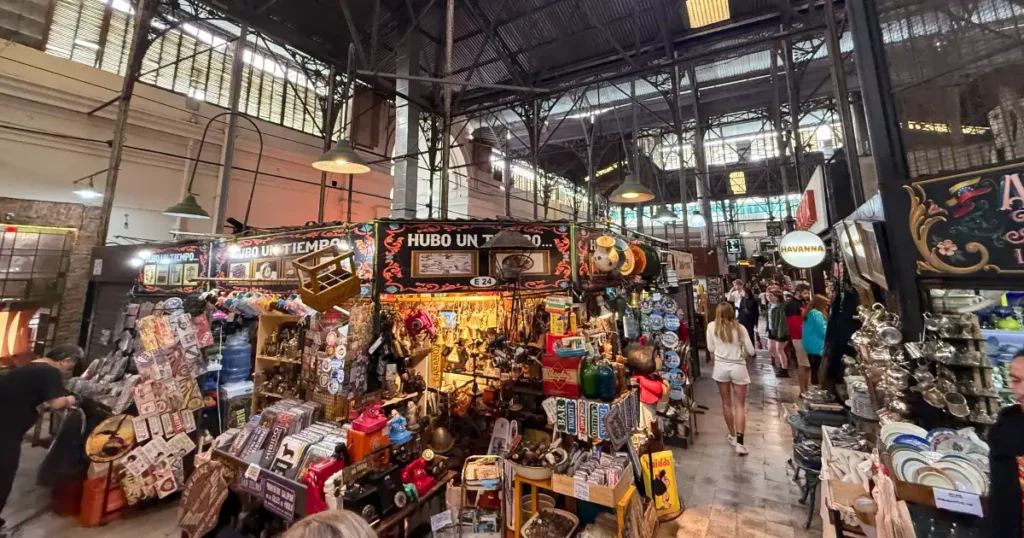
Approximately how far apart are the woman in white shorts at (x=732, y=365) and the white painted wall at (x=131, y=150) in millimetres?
9537

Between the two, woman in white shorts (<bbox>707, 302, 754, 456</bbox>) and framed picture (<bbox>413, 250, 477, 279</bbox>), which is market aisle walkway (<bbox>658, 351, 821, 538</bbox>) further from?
framed picture (<bbox>413, 250, 477, 279</bbox>)

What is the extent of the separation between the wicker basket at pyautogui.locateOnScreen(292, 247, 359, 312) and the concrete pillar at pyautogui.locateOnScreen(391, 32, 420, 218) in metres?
4.18

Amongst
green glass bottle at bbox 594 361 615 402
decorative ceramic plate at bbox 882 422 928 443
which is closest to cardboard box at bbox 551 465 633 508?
green glass bottle at bbox 594 361 615 402

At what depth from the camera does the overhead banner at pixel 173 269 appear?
5.33 metres

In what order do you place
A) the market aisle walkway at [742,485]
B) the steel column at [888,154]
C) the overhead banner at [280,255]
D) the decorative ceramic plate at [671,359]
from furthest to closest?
1. the decorative ceramic plate at [671,359]
2. the overhead banner at [280,255]
3. the market aisle walkway at [742,485]
4. the steel column at [888,154]

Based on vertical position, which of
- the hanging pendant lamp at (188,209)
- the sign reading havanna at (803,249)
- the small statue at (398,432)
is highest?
the hanging pendant lamp at (188,209)

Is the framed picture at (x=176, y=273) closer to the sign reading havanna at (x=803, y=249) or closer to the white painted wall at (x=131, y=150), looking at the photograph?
the white painted wall at (x=131, y=150)

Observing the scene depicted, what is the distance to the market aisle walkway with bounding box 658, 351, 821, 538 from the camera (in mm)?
3172

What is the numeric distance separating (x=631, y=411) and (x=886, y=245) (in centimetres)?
205

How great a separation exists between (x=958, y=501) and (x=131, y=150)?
1122 centimetres

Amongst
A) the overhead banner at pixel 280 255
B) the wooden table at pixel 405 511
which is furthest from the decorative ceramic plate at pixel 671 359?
the overhead banner at pixel 280 255

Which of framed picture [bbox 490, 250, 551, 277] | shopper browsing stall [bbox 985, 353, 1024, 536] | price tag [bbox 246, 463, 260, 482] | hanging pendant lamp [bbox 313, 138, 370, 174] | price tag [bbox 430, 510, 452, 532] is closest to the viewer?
shopper browsing stall [bbox 985, 353, 1024, 536]

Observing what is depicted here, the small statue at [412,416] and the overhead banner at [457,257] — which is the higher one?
the overhead banner at [457,257]

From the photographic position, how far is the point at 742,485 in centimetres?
383
